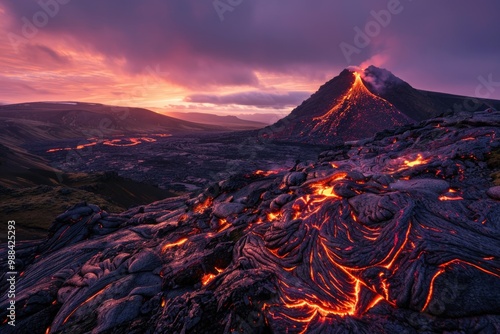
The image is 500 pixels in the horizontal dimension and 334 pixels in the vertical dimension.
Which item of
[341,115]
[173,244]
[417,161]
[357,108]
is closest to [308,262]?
[173,244]

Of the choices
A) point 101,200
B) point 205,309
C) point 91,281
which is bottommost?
point 101,200

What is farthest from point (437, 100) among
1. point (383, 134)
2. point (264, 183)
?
point (264, 183)

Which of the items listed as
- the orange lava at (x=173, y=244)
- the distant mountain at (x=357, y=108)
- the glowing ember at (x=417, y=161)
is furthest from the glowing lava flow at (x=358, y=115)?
the orange lava at (x=173, y=244)

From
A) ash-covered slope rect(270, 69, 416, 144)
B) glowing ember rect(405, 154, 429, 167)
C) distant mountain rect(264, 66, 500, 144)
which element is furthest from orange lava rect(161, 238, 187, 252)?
distant mountain rect(264, 66, 500, 144)

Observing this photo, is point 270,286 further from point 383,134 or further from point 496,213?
point 383,134

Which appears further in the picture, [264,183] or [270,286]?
[264,183]

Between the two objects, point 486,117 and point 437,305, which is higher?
point 486,117

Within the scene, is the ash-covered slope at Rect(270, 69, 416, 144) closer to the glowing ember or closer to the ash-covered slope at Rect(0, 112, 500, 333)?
the glowing ember

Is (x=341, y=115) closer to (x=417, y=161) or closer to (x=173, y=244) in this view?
(x=417, y=161)
